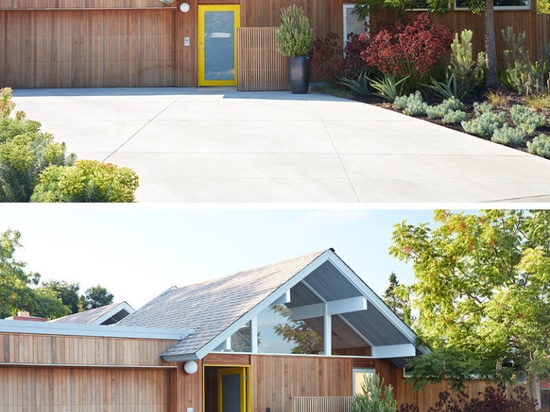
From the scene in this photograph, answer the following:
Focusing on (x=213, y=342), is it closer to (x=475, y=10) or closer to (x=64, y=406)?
(x=64, y=406)

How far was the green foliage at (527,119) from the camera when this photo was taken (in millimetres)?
16547

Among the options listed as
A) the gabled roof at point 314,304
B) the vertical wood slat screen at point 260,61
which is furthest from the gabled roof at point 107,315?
the vertical wood slat screen at point 260,61

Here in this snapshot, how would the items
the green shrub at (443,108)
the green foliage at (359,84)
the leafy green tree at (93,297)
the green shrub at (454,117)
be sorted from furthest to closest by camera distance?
the leafy green tree at (93,297) → the green foliage at (359,84) → the green shrub at (443,108) → the green shrub at (454,117)

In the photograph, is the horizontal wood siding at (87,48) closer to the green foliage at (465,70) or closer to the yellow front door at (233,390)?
the green foliage at (465,70)

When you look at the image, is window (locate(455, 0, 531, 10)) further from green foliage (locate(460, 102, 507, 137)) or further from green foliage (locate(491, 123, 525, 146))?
green foliage (locate(491, 123, 525, 146))

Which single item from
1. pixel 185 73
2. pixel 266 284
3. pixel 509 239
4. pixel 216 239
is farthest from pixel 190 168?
pixel 216 239

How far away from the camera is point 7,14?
23531 mm

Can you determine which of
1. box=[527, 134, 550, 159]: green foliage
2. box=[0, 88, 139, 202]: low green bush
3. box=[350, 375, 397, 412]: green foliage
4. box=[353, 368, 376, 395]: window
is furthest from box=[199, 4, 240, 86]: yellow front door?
box=[350, 375, 397, 412]: green foliage

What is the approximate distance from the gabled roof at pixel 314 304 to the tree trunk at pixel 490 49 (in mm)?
9307

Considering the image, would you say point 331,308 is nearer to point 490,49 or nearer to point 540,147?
point 540,147

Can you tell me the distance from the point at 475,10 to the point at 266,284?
12031mm

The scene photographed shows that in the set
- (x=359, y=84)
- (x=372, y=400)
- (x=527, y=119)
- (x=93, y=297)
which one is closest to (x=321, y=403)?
(x=372, y=400)

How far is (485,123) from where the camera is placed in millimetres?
16578

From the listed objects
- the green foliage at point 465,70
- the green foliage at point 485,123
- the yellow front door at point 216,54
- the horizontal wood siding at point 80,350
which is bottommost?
the horizontal wood siding at point 80,350
